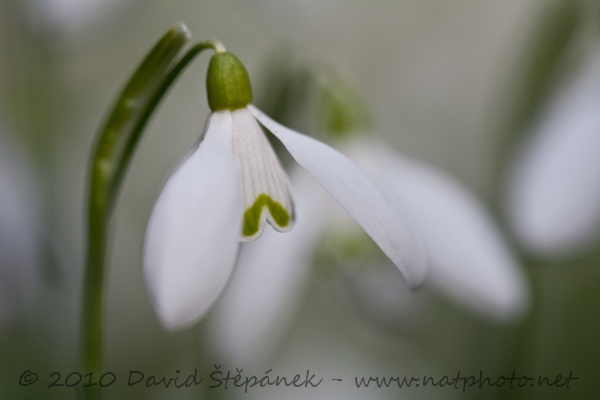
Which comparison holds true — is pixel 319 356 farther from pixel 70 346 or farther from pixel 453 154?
pixel 453 154

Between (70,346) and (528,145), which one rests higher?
(528,145)

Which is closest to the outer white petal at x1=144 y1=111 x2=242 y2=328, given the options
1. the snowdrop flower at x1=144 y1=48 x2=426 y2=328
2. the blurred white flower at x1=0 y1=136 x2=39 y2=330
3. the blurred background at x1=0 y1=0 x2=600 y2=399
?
the snowdrop flower at x1=144 y1=48 x2=426 y2=328

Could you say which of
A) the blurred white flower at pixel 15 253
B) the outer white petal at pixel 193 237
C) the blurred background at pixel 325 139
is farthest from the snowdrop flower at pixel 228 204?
the blurred white flower at pixel 15 253

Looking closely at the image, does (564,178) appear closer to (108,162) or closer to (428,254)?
(428,254)

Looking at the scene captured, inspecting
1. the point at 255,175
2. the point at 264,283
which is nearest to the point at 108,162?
the point at 255,175

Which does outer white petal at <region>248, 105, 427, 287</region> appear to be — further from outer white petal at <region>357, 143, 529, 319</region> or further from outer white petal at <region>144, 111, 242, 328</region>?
outer white petal at <region>357, 143, 529, 319</region>

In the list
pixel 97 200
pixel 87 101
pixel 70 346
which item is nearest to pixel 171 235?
pixel 97 200
